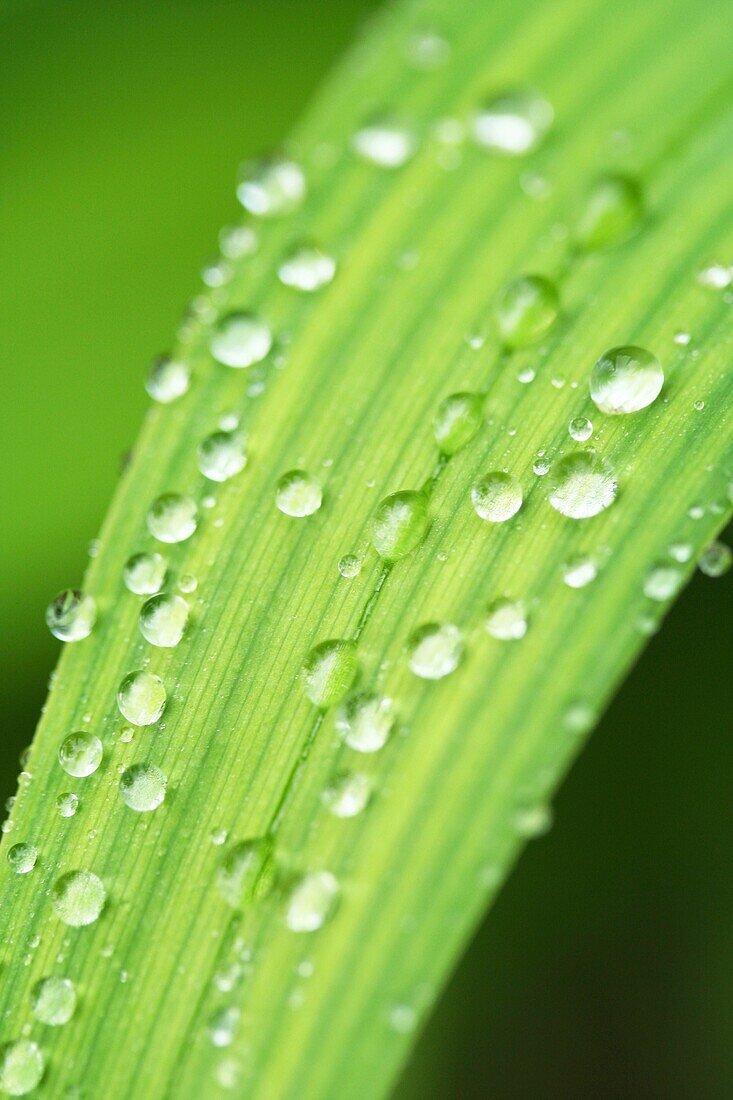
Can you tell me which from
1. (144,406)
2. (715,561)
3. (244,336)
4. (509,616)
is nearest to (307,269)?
(244,336)

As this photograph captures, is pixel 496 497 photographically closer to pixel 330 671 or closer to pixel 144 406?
pixel 330 671

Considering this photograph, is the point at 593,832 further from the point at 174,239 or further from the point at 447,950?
the point at 174,239


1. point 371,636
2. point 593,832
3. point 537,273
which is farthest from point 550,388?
point 593,832

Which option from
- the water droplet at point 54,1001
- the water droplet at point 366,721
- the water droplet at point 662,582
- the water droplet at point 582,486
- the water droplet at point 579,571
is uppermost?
the water droplet at point 582,486

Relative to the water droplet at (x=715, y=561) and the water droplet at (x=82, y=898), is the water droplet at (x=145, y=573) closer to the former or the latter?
the water droplet at (x=82, y=898)

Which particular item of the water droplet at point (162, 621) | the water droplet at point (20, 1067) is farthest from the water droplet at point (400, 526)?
the water droplet at point (20, 1067)
